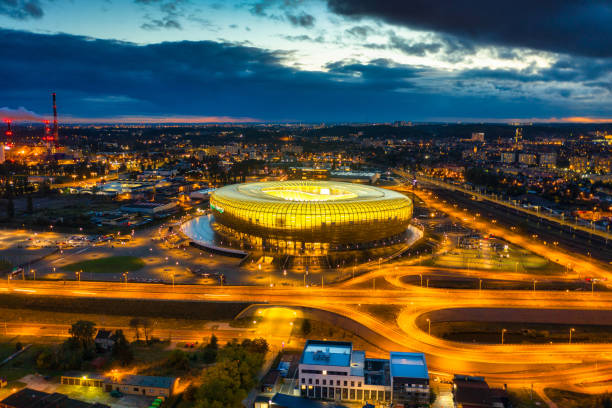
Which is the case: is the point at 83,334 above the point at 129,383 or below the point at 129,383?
above

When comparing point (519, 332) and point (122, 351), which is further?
point (519, 332)

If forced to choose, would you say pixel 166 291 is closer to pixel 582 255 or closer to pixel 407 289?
pixel 407 289

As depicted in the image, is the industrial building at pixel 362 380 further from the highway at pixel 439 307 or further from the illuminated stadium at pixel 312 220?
the illuminated stadium at pixel 312 220

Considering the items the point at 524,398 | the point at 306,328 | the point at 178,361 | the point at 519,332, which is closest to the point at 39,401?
the point at 178,361

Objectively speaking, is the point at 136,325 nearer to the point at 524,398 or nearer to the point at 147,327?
the point at 147,327

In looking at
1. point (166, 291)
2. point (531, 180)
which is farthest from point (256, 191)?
point (531, 180)

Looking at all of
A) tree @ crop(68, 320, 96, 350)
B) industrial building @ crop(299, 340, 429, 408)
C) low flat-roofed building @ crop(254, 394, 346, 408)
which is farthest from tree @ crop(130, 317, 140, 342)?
industrial building @ crop(299, 340, 429, 408)

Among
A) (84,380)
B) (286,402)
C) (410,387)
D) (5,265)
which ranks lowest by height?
(84,380)
